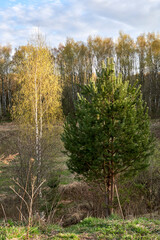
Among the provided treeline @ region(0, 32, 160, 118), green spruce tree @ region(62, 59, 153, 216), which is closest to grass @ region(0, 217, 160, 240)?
green spruce tree @ region(62, 59, 153, 216)

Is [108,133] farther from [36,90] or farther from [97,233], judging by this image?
[36,90]

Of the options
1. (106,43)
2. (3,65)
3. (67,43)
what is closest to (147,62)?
(106,43)

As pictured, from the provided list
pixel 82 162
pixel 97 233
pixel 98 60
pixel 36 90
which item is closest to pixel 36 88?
pixel 36 90

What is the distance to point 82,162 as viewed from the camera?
940cm

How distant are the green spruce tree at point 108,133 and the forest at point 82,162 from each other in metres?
0.04

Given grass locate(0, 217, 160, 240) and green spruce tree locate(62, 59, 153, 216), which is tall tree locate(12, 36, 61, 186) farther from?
grass locate(0, 217, 160, 240)

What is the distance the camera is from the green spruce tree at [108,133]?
342 inches

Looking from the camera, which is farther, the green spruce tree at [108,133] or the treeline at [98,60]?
the treeline at [98,60]

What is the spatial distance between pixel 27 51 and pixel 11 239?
11.6 metres

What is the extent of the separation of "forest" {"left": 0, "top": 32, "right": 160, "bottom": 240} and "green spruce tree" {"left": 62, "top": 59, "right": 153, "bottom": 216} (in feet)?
0.14

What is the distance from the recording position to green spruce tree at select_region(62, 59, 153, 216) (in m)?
8.69

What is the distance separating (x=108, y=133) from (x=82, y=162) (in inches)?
68.8

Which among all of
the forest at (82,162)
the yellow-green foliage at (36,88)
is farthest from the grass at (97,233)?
the yellow-green foliage at (36,88)

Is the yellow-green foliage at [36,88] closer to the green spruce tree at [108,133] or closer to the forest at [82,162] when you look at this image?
the forest at [82,162]
